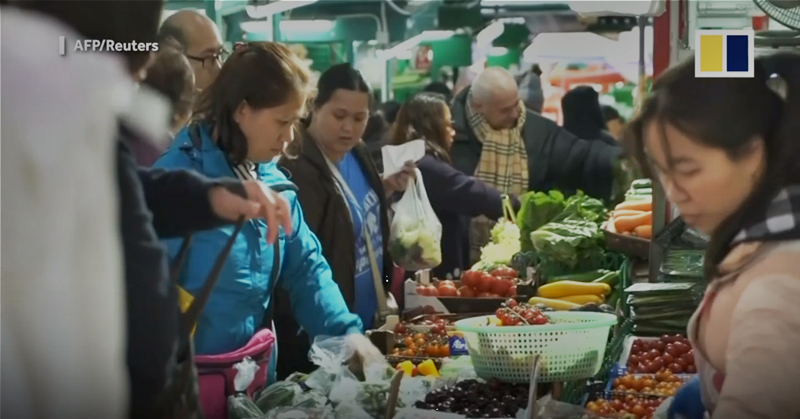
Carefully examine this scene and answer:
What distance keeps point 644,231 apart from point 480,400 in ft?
2.84

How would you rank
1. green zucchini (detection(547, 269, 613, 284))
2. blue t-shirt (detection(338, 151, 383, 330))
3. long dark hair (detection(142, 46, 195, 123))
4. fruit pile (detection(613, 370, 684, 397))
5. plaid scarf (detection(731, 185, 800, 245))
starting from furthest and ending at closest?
green zucchini (detection(547, 269, 613, 284)) → blue t-shirt (detection(338, 151, 383, 330)) → fruit pile (detection(613, 370, 684, 397)) → long dark hair (detection(142, 46, 195, 123)) → plaid scarf (detection(731, 185, 800, 245))

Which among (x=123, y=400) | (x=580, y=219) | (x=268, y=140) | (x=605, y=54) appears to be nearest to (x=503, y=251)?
(x=580, y=219)

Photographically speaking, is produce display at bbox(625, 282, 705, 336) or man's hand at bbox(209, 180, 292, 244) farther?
produce display at bbox(625, 282, 705, 336)

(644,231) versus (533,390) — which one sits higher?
(644,231)

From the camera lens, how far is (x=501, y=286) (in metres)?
3.05

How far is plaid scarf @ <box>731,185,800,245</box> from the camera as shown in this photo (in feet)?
7.04

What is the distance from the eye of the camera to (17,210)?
7.41 feet

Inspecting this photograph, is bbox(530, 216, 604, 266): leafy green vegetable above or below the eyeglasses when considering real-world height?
below

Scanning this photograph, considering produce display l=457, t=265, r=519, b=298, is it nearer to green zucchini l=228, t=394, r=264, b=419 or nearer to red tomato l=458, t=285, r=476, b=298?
red tomato l=458, t=285, r=476, b=298

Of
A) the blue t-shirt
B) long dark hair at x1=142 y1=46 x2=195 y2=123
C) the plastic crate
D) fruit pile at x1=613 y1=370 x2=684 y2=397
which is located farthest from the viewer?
the blue t-shirt

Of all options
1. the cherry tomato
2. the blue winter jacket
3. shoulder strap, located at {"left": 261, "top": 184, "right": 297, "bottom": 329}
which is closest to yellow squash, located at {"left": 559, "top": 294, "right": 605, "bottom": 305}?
the cherry tomato

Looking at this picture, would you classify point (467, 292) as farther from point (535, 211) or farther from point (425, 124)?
point (425, 124)

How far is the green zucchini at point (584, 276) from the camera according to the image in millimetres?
3240

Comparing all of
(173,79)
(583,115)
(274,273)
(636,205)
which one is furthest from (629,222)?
(173,79)
